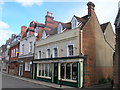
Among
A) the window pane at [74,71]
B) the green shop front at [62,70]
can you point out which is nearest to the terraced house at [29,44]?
the green shop front at [62,70]

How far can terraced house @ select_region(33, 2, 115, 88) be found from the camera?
50.9ft

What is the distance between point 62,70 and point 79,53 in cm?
348

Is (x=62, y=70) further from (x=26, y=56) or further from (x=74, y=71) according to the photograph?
(x=26, y=56)

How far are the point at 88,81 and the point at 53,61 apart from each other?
5.53m

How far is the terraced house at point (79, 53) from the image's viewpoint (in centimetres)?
1550

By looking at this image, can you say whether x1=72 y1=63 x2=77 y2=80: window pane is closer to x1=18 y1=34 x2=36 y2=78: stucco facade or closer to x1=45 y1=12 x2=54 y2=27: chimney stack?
x1=18 y1=34 x2=36 y2=78: stucco facade

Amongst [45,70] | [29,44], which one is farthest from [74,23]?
[29,44]

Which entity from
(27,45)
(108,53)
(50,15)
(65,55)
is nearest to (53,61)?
(65,55)

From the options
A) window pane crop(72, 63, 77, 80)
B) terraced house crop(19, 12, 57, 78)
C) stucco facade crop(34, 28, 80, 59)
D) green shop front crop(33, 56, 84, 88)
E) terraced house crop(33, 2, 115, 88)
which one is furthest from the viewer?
terraced house crop(19, 12, 57, 78)

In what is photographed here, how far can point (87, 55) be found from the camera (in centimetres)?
1545

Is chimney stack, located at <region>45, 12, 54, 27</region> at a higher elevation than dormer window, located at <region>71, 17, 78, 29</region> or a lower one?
higher

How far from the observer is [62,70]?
17.6 metres

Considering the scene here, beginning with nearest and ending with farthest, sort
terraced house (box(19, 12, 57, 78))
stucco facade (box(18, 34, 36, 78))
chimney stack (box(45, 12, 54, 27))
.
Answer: terraced house (box(19, 12, 57, 78))
stucco facade (box(18, 34, 36, 78))
chimney stack (box(45, 12, 54, 27))

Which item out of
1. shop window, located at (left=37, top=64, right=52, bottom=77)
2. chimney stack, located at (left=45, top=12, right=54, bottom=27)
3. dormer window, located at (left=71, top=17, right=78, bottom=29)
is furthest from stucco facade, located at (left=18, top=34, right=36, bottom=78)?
dormer window, located at (left=71, top=17, right=78, bottom=29)
